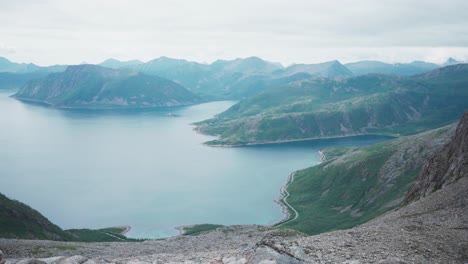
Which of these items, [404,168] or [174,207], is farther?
[174,207]

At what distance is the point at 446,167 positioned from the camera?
87750mm

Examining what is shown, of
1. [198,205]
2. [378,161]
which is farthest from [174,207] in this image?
[378,161]

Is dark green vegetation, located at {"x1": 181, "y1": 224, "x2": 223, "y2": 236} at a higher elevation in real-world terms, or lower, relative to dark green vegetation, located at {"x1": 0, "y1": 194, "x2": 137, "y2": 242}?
lower

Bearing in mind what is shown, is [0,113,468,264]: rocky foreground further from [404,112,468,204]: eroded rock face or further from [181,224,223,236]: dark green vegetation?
[181,224,223,236]: dark green vegetation

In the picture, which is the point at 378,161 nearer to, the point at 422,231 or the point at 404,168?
the point at 404,168

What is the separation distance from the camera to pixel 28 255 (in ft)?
184

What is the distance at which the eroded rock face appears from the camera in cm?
7797

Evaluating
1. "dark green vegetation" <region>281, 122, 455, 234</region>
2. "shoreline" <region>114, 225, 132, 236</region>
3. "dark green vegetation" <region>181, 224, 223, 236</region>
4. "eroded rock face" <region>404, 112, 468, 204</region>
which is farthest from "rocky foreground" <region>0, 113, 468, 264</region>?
"shoreline" <region>114, 225, 132, 236</region>

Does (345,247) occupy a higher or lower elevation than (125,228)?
higher

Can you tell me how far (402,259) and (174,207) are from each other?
160960 millimetres

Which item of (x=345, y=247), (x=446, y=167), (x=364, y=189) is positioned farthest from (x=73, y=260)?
(x=364, y=189)

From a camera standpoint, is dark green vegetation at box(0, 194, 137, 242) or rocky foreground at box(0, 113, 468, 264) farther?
dark green vegetation at box(0, 194, 137, 242)

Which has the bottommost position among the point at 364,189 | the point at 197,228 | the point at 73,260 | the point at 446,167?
the point at 197,228

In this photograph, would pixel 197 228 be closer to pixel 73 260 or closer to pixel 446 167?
pixel 446 167
